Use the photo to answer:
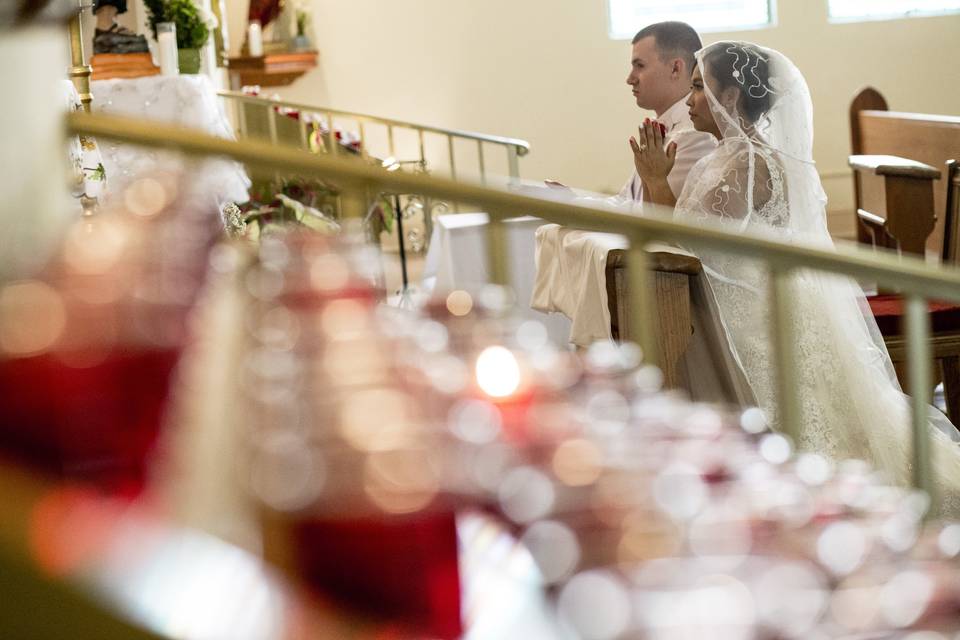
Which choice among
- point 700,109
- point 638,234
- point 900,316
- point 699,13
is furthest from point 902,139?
point 638,234

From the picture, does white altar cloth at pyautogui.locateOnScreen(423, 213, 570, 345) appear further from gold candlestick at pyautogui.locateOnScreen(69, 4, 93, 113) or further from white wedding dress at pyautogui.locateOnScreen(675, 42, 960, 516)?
gold candlestick at pyautogui.locateOnScreen(69, 4, 93, 113)

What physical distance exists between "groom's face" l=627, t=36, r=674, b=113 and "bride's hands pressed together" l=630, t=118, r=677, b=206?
65 centimetres

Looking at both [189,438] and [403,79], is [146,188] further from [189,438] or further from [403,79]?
[403,79]

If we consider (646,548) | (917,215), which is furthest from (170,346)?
(917,215)

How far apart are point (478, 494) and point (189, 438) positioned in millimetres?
158

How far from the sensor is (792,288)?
11.5 feet

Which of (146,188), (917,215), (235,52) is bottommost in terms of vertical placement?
(917,215)

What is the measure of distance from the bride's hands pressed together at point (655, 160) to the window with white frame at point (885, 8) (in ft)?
19.1

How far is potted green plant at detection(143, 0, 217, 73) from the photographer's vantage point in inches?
205

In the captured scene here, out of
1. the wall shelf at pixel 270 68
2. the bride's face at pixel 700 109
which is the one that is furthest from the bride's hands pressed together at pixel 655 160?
the wall shelf at pixel 270 68

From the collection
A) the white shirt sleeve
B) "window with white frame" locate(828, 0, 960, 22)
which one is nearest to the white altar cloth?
the white shirt sleeve

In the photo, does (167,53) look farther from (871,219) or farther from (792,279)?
(871,219)

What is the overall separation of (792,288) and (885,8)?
6420 millimetres

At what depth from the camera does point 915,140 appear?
237 inches
